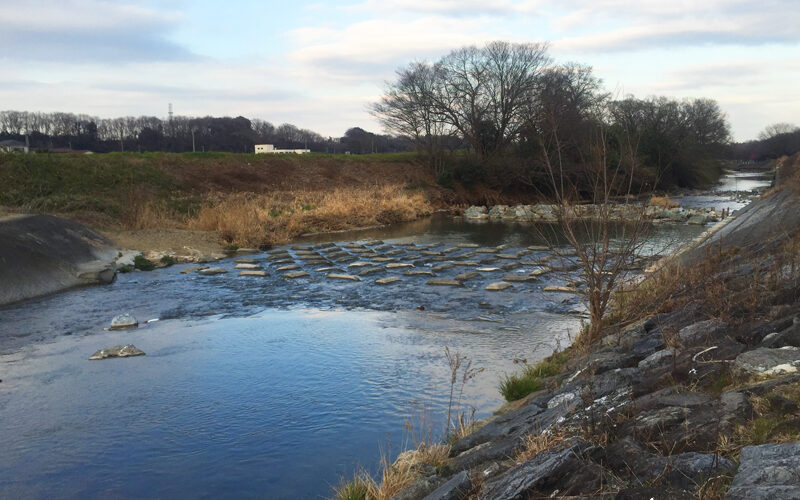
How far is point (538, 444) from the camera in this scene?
166 inches

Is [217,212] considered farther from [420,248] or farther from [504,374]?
[504,374]

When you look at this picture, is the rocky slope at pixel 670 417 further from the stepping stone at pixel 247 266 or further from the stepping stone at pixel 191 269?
the stepping stone at pixel 191 269

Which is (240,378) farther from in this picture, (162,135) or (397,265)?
(162,135)

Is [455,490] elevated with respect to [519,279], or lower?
elevated

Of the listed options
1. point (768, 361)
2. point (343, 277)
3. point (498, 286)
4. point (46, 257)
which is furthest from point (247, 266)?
point (768, 361)

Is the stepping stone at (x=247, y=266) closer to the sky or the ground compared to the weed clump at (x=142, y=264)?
closer to the ground

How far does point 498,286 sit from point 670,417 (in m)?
9.31

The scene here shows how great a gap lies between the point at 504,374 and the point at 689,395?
11.8 ft

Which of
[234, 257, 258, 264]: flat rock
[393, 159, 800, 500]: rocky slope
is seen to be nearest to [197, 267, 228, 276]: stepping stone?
[234, 257, 258, 264]: flat rock

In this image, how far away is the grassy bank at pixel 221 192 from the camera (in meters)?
21.5

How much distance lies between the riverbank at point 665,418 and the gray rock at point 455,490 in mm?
10

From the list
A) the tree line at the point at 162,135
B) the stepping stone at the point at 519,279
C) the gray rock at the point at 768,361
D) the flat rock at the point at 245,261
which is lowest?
the flat rock at the point at 245,261

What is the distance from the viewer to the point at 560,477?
11.3ft

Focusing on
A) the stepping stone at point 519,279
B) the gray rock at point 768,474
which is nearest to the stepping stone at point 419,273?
the stepping stone at point 519,279
